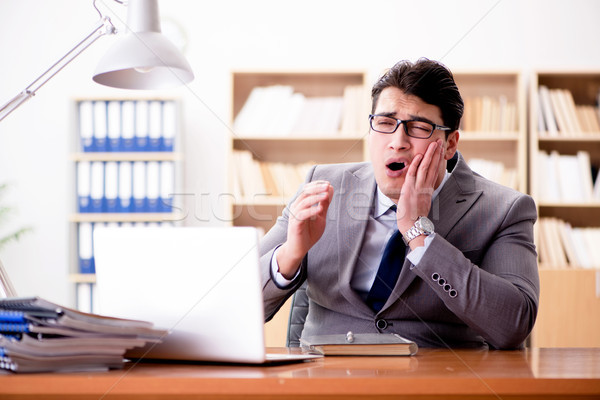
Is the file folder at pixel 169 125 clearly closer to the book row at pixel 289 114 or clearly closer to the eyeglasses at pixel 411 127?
the book row at pixel 289 114

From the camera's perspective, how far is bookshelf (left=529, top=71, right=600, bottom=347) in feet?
10.3

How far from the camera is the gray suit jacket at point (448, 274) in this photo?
1.36m

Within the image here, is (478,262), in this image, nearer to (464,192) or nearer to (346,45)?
(464,192)

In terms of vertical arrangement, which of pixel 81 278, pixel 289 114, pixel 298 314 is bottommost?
A: pixel 81 278

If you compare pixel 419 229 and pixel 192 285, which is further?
pixel 419 229

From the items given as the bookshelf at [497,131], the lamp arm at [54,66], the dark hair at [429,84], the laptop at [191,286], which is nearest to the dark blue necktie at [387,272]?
the dark hair at [429,84]

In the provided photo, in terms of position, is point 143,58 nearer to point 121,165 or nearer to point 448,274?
point 448,274

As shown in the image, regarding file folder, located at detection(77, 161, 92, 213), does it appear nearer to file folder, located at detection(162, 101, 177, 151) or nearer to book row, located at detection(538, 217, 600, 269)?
file folder, located at detection(162, 101, 177, 151)

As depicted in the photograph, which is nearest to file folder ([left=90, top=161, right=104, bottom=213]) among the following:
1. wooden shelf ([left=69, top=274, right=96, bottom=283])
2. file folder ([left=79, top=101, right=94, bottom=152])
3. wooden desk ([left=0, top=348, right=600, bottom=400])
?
file folder ([left=79, top=101, right=94, bottom=152])

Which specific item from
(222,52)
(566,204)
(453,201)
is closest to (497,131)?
(566,204)

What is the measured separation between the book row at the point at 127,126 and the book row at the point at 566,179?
199cm

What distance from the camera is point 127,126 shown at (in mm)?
3330

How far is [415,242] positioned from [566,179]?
7.37 ft

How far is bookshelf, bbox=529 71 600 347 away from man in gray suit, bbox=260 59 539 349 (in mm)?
1738
